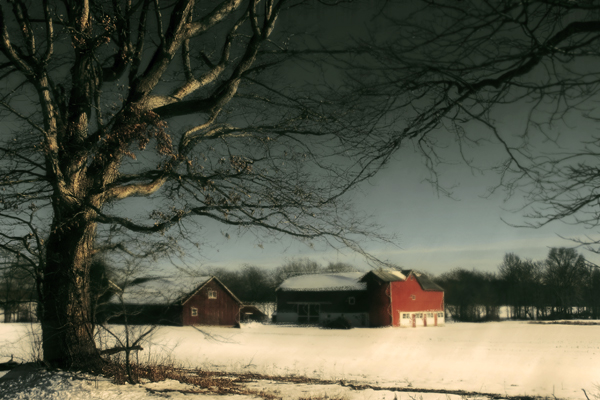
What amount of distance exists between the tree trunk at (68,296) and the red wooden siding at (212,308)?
28502 millimetres

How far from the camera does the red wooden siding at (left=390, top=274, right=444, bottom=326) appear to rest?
4241cm

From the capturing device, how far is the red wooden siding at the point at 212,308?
122 feet

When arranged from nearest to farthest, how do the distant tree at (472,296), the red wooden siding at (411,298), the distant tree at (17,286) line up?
1. the distant tree at (17,286)
2. the red wooden siding at (411,298)
3. the distant tree at (472,296)

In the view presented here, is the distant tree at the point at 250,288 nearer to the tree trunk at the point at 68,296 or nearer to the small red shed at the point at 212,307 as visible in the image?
the small red shed at the point at 212,307

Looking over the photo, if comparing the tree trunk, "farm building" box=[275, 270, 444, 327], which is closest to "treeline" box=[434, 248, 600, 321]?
"farm building" box=[275, 270, 444, 327]

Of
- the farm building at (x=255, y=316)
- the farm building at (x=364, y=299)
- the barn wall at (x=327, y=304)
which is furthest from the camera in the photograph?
the farm building at (x=255, y=316)

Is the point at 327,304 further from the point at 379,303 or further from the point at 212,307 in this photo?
the point at 212,307

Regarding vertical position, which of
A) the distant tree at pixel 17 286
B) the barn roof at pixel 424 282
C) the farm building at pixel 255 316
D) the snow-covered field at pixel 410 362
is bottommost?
the farm building at pixel 255 316

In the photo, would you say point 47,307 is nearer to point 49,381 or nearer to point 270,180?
point 49,381

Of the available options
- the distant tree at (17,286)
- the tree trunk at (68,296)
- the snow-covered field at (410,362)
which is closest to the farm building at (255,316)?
the snow-covered field at (410,362)

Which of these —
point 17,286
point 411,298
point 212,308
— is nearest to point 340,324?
point 411,298

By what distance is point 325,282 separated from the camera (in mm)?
46375

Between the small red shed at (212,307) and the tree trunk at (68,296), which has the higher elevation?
the tree trunk at (68,296)

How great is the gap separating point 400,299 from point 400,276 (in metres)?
2.23
